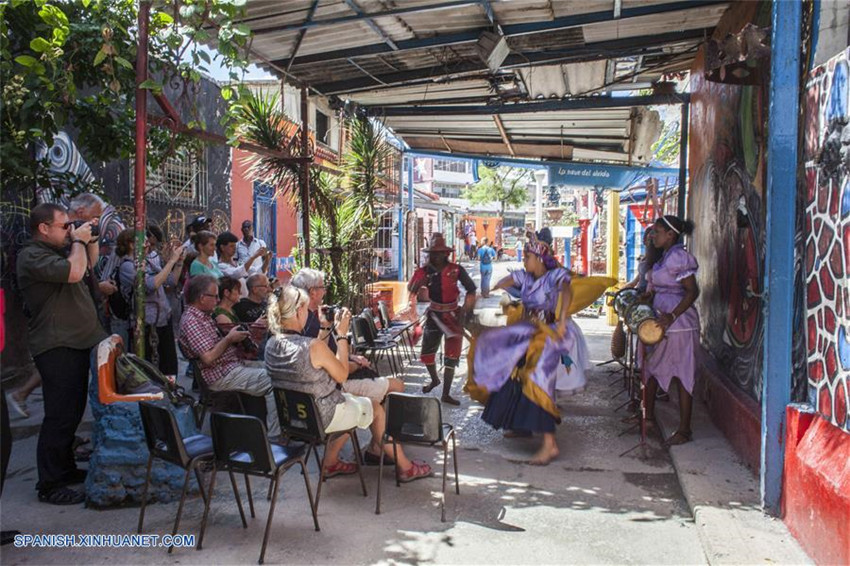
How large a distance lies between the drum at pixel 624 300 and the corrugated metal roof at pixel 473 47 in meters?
2.48

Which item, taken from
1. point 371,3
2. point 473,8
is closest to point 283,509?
point 371,3

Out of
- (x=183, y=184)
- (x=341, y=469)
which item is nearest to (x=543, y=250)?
(x=341, y=469)

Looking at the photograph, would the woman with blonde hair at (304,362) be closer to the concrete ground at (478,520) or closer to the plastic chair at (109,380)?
the concrete ground at (478,520)

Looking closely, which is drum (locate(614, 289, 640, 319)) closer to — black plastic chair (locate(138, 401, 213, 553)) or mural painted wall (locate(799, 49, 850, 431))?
mural painted wall (locate(799, 49, 850, 431))

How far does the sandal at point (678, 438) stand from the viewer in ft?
17.9

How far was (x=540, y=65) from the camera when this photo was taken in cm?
716

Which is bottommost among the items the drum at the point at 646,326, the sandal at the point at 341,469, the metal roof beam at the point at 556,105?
the sandal at the point at 341,469

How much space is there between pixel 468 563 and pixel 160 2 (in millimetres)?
4051

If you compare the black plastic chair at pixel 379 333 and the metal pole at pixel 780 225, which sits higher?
the metal pole at pixel 780 225

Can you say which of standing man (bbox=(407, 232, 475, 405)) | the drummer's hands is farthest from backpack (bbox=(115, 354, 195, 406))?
the drummer's hands

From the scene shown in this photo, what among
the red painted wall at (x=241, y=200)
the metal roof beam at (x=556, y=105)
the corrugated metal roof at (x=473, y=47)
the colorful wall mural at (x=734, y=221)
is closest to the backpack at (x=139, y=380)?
the corrugated metal roof at (x=473, y=47)

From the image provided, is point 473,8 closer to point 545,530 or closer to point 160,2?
point 160,2

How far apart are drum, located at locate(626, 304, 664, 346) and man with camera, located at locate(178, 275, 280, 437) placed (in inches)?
116

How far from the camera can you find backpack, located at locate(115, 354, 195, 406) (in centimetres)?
421
